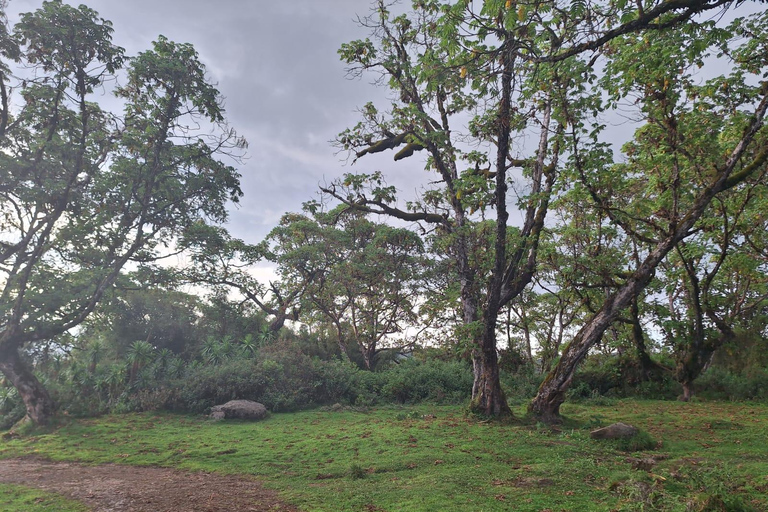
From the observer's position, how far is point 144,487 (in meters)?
7.08

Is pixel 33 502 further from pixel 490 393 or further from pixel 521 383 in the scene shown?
pixel 521 383

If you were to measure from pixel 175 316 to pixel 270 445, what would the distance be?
15616 millimetres

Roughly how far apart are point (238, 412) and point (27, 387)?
22.7ft

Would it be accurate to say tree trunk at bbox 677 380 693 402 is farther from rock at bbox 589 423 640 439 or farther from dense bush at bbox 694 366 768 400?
rock at bbox 589 423 640 439

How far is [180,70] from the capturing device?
14.9m

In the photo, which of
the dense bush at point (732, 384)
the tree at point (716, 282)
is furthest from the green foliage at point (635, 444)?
the dense bush at point (732, 384)

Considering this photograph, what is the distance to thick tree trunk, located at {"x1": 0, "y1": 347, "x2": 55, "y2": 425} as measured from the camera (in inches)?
538

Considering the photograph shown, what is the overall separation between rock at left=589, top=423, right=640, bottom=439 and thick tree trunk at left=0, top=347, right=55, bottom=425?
52.6ft

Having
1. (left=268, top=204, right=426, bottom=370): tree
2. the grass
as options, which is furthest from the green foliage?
(left=268, top=204, right=426, bottom=370): tree

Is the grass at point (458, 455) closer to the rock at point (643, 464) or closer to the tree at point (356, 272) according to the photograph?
the rock at point (643, 464)

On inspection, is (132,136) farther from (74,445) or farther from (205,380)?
(74,445)

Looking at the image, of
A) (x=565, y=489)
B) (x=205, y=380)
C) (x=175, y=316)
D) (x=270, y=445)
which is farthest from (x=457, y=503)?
(x=175, y=316)

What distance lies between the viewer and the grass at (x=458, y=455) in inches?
205

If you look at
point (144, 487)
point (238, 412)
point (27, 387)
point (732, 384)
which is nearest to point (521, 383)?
point (732, 384)
